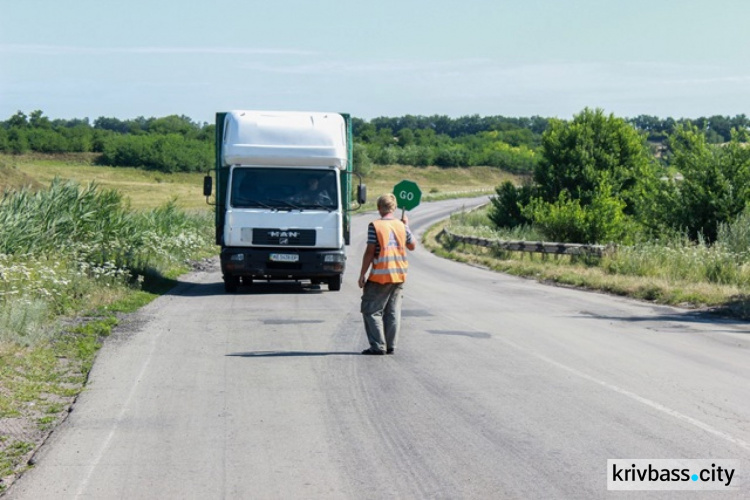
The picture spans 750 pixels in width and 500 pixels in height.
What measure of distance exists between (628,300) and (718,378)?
9.70m

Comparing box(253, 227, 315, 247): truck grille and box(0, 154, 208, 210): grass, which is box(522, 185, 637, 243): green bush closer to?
box(253, 227, 315, 247): truck grille

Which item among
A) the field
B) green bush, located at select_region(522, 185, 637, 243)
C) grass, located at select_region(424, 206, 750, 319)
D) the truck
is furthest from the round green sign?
the field

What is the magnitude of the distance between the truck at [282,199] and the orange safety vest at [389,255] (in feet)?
28.0

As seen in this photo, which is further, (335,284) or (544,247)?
(544,247)

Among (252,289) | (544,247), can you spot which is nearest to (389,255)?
(252,289)

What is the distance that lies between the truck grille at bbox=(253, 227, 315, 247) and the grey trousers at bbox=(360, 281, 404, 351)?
337 inches

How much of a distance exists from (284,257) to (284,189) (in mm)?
1330

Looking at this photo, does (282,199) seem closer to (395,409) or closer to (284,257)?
(284,257)

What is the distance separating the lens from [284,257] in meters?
20.1

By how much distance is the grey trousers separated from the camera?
453 inches

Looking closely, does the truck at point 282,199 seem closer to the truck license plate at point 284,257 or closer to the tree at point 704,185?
the truck license plate at point 284,257

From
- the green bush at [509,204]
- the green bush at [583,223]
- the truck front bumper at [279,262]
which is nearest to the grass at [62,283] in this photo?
the truck front bumper at [279,262]

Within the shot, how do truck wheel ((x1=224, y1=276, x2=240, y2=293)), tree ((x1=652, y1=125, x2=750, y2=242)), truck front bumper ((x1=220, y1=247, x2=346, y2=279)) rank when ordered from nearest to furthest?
truck front bumper ((x1=220, y1=247, x2=346, y2=279)) < truck wheel ((x1=224, y1=276, x2=240, y2=293)) < tree ((x1=652, y1=125, x2=750, y2=242))

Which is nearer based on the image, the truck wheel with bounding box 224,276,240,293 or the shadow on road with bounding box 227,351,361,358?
the shadow on road with bounding box 227,351,361,358
